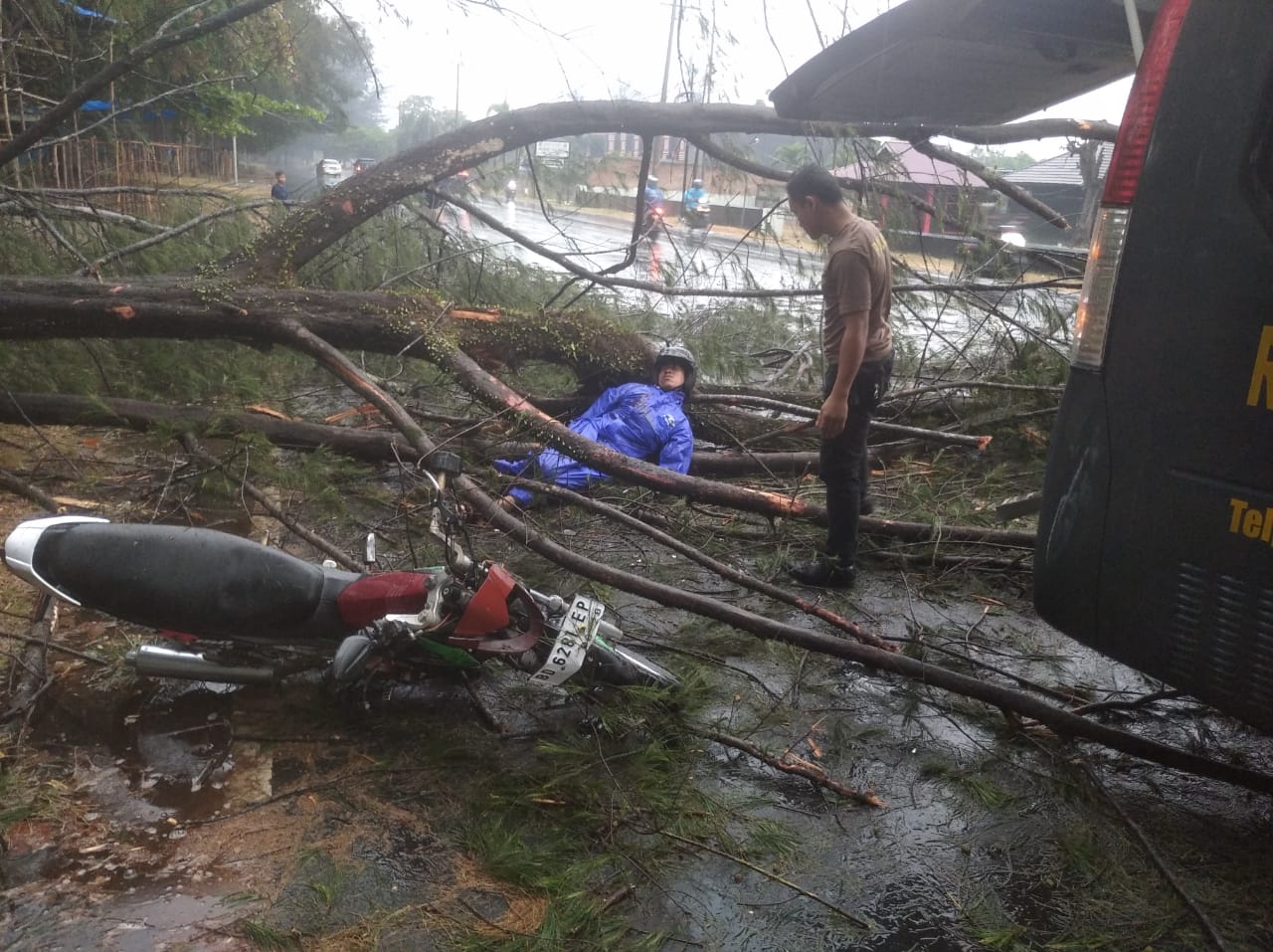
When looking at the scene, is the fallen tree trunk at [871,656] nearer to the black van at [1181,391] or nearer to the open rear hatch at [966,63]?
the black van at [1181,391]

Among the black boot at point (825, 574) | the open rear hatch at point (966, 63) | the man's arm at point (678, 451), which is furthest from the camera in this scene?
the man's arm at point (678, 451)

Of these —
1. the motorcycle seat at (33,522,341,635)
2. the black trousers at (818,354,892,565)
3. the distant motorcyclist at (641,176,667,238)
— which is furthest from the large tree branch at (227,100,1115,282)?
the motorcycle seat at (33,522,341,635)

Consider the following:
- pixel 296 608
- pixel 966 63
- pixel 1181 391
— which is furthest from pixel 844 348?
pixel 296 608

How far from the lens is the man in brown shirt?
3.61 metres

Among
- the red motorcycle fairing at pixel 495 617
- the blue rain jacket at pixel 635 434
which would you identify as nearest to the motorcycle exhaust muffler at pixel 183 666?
the red motorcycle fairing at pixel 495 617

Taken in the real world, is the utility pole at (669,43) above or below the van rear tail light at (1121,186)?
above

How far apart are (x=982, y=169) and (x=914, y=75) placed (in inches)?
55.7

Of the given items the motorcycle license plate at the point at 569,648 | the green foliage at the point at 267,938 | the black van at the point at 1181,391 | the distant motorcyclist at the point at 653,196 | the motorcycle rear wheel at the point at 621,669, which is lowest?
the green foliage at the point at 267,938

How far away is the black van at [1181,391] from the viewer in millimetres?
1826

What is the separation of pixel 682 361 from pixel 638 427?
0.56 meters

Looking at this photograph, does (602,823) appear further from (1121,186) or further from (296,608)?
(1121,186)

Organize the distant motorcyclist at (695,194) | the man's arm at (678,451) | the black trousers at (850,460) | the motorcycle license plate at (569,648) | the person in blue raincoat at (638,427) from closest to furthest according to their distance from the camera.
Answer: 1. the motorcycle license plate at (569,648)
2. the black trousers at (850,460)
3. the person in blue raincoat at (638,427)
4. the man's arm at (678,451)
5. the distant motorcyclist at (695,194)

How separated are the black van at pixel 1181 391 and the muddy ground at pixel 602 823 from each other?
65cm

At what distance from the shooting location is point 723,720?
2.94 m
